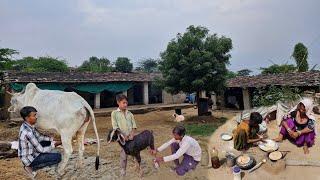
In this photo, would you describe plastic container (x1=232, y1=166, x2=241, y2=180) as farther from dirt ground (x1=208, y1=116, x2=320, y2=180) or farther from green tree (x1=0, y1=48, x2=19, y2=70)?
green tree (x1=0, y1=48, x2=19, y2=70)

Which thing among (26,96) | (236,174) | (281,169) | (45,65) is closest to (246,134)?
(281,169)

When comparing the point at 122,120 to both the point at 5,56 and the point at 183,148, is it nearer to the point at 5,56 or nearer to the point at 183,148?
the point at 183,148

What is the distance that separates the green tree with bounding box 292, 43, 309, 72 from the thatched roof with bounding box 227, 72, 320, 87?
4.04 m

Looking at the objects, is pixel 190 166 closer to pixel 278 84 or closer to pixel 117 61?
pixel 278 84

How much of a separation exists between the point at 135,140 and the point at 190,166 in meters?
1.19

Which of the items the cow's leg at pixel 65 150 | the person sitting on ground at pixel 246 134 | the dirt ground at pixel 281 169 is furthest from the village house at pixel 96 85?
the cow's leg at pixel 65 150

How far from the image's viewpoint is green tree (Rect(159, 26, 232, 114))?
18.1 m

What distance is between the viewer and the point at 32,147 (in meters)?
5.32

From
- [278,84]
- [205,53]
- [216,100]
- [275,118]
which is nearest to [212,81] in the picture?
[205,53]

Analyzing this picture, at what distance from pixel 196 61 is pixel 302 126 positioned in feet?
33.8

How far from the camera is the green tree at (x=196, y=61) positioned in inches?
711

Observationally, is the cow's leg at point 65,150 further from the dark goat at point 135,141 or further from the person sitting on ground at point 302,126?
the person sitting on ground at point 302,126

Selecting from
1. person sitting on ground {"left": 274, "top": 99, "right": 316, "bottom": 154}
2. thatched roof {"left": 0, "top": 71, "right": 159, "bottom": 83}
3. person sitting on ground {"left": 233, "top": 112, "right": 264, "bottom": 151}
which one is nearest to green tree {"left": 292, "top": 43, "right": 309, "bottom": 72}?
thatched roof {"left": 0, "top": 71, "right": 159, "bottom": 83}

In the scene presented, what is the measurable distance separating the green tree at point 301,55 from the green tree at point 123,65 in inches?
763
